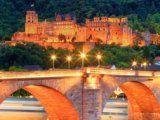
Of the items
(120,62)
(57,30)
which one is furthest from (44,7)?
(120,62)

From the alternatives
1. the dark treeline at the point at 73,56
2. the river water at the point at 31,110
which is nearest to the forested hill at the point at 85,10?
A: the dark treeline at the point at 73,56

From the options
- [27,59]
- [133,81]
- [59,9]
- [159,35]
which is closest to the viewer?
[133,81]

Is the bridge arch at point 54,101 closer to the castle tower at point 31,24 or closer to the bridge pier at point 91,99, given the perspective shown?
the bridge pier at point 91,99

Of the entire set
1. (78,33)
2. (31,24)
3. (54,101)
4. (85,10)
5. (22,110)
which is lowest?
(22,110)

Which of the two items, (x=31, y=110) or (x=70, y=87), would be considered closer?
(x=70, y=87)

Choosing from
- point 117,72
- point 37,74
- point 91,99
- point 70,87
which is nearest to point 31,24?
point 117,72

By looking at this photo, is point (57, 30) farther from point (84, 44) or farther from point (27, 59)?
point (27, 59)

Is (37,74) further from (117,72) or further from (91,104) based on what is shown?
(117,72)
